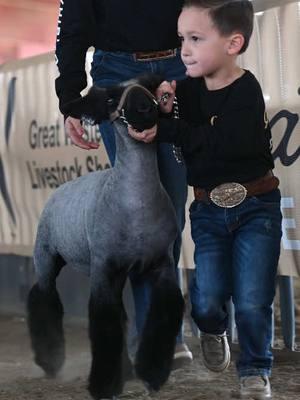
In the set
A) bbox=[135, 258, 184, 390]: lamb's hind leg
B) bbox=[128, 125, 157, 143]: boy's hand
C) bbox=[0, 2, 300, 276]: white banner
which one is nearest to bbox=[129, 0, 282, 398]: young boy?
bbox=[128, 125, 157, 143]: boy's hand

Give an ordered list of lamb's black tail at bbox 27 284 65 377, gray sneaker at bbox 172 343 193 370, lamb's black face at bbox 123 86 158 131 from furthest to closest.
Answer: gray sneaker at bbox 172 343 193 370, lamb's black tail at bbox 27 284 65 377, lamb's black face at bbox 123 86 158 131

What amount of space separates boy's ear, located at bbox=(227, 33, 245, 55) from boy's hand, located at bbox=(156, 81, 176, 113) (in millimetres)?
176

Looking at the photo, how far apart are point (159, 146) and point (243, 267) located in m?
0.46

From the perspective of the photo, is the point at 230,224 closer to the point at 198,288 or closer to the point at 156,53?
the point at 198,288

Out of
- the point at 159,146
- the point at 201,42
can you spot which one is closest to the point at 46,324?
the point at 159,146

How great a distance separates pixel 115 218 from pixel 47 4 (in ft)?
17.5

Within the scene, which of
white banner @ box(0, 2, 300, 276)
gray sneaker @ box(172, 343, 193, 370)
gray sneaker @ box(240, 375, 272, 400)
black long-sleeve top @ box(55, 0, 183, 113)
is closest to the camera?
gray sneaker @ box(240, 375, 272, 400)

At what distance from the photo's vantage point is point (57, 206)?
2479 millimetres

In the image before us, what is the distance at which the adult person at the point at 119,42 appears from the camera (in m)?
2.37

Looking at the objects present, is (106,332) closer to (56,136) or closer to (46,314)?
(46,314)

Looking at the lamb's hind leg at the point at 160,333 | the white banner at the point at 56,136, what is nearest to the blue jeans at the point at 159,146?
the lamb's hind leg at the point at 160,333

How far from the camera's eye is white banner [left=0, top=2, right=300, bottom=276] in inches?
115

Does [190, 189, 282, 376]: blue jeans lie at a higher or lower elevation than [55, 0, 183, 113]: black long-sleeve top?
lower

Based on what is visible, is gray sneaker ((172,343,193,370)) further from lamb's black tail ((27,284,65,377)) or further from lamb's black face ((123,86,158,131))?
lamb's black face ((123,86,158,131))
